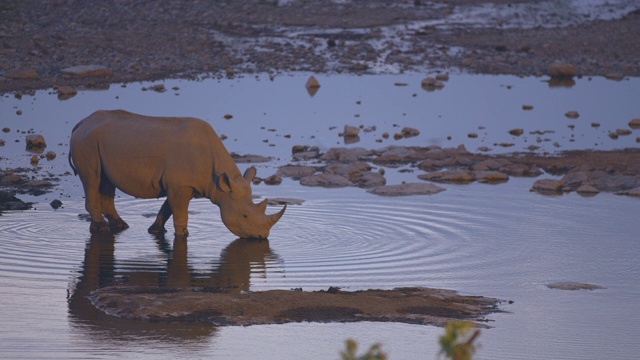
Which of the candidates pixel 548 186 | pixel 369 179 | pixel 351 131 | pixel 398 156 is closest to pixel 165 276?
pixel 369 179

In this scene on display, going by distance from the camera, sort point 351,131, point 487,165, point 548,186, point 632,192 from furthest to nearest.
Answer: point 351,131
point 487,165
point 548,186
point 632,192

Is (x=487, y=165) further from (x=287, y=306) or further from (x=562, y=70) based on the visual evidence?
(x=562, y=70)

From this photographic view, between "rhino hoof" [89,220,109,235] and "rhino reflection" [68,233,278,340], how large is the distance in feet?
0.42

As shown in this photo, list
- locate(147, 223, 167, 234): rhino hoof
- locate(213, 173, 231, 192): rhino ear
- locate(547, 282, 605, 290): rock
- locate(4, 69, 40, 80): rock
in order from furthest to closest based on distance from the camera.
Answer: locate(4, 69, 40, 80): rock
locate(147, 223, 167, 234): rhino hoof
locate(213, 173, 231, 192): rhino ear
locate(547, 282, 605, 290): rock

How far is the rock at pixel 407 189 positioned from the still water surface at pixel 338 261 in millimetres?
312

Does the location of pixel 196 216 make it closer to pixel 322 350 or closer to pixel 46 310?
pixel 46 310

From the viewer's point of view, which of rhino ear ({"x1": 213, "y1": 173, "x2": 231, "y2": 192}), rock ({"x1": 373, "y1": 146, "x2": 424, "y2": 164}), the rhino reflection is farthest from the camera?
rock ({"x1": 373, "y1": 146, "x2": 424, "y2": 164})

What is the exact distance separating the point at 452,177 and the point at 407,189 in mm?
1565

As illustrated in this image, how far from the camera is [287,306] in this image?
435 inches

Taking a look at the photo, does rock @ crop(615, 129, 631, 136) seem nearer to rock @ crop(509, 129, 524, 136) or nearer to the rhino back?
rock @ crop(509, 129, 524, 136)

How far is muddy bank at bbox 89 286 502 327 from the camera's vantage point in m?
10.8

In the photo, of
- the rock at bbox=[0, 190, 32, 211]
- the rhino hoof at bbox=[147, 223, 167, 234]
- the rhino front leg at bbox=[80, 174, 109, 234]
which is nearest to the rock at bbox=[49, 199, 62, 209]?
the rock at bbox=[0, 190, 32, 211]

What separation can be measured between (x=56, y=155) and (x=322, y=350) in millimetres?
12342

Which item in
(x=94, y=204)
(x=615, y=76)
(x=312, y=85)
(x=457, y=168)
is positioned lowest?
(x=457, y=168)
